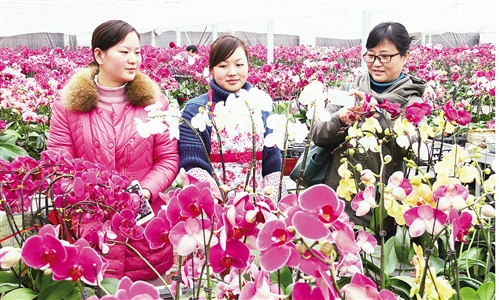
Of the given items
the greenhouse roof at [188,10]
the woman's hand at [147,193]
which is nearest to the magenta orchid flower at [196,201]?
the woman's hand at [147,193]

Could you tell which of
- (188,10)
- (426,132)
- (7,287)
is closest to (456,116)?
(426,132)

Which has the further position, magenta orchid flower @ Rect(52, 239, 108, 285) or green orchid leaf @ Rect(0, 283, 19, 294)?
green orchid leaf @ Rect(0, 283, 19, 294)

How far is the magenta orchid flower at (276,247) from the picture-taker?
0.57 metres

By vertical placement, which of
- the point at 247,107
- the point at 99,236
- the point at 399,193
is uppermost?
the point at 247,107

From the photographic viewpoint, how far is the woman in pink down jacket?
5.75ft

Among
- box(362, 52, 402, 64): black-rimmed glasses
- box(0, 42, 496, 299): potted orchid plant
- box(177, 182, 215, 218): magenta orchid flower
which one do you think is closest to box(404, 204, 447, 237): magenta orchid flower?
box(0, 42, 496, 299): potted orchid plant

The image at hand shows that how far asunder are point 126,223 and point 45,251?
34cm

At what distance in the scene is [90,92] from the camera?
1.75 metres

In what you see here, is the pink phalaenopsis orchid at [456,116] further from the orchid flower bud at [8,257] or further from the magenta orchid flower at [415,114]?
the orchid flower bud at [8,257]

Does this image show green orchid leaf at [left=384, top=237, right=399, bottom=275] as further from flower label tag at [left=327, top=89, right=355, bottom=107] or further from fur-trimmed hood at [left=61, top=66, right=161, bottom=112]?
fur-trimmed hood at [left=61, top=66, right=161, bottom=112]

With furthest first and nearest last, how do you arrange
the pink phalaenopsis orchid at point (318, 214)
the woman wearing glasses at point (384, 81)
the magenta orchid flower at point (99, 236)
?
the woman wearing glasses at point (384, 81)
the magenta orchid flower at point (99, 236)
the pink phalaenopsis orchid at point (318, 214)

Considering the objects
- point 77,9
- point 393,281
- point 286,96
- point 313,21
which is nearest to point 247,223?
point 393,281

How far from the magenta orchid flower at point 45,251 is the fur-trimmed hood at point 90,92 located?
116 centimetres

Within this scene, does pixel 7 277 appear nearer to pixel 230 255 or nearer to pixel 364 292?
pixel 230 255
